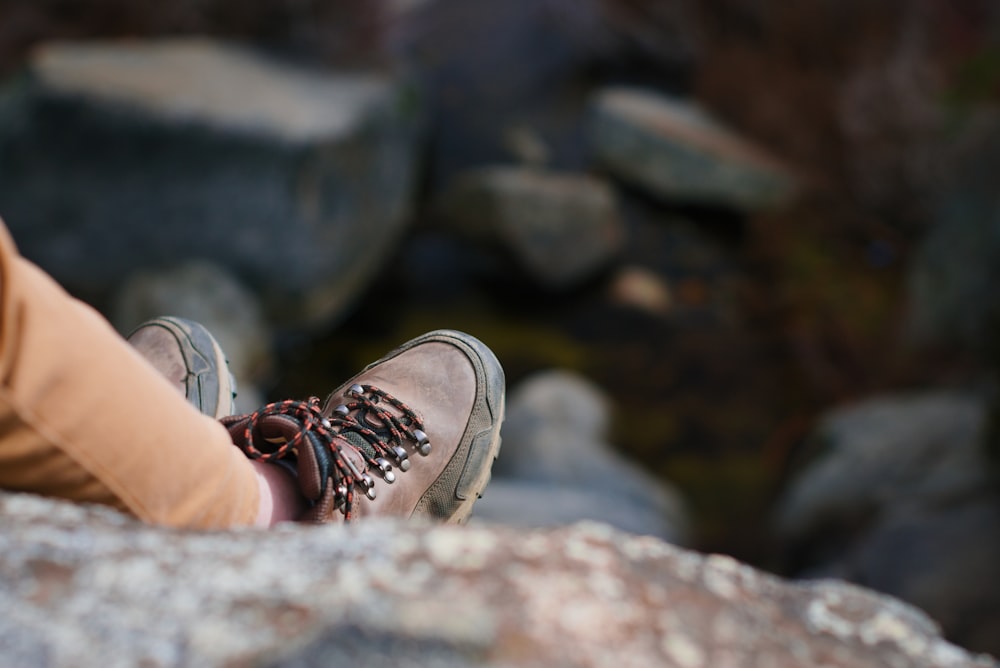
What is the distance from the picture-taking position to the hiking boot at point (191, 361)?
1124mm

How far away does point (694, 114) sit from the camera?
191 inches

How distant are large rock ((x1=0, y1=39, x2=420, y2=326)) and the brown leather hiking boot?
212cm

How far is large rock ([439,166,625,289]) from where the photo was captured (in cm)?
385

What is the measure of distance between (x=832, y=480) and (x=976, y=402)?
455mm

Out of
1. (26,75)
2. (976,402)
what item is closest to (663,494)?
(976,402)

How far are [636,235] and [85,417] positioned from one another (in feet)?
12.6

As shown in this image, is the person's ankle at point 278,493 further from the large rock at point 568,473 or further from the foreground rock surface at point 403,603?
the large rock at point 568,473

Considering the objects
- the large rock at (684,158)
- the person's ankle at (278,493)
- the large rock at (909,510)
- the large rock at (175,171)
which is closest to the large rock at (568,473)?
the large rock at (909,510)

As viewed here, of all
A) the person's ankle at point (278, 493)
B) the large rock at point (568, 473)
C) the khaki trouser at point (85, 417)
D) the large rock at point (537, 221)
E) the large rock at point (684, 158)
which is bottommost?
the large rock at point (568, 473)

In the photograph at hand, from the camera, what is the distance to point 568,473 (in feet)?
9.16

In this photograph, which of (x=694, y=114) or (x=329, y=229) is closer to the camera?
(x=329, y=229)

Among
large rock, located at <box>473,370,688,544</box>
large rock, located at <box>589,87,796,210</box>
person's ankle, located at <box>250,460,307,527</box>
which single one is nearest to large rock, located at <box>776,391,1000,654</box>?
large rock, located at <box>473,370,688,544</box>

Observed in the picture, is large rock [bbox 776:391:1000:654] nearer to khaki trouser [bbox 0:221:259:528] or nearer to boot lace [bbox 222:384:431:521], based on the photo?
boot lace [bbox 222:384:431:521]

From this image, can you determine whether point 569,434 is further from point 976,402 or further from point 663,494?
point 976,402
